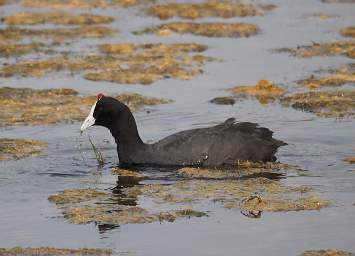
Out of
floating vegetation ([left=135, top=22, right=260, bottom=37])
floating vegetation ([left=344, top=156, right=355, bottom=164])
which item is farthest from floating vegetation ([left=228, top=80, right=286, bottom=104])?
floating vegetation ([left=135, top=22, right=260, bottom=37])

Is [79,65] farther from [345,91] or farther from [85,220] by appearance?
[85,220]

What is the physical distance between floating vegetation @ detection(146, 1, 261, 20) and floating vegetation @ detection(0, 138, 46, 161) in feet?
34.6

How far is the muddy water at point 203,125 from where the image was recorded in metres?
10.5

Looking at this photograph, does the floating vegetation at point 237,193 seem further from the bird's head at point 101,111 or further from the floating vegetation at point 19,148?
the floating vegetation at point 19,148

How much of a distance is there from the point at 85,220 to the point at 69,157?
3.38m

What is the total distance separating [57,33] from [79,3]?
12.1 ft

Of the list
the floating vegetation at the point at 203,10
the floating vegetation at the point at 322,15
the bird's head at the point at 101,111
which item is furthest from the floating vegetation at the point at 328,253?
the floating vegetation at the point at 203,10

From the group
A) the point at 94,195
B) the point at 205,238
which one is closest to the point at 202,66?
the point at 94,195

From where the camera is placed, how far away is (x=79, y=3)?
27.0 metres

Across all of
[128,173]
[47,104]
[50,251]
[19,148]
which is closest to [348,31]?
[47,104]

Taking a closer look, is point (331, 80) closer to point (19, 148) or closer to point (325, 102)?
point (325, 102)

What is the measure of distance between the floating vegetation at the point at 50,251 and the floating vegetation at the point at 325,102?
23.6ft

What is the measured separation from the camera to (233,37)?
22859 millimetres

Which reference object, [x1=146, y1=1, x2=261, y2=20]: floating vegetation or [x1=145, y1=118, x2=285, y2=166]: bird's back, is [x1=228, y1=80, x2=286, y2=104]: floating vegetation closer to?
[x1=145, y1=118, x2=285, y2=166]: bird's back
